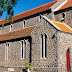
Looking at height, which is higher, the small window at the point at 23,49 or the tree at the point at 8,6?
the tree at the point at 8,6

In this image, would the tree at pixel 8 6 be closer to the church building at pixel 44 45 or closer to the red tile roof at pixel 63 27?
the church building at pixel 44 45

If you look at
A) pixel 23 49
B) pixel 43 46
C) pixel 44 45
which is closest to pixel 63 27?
pixel 44 45

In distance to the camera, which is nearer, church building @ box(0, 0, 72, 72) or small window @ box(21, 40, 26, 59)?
church building @ box(0, 0, 72, 72)

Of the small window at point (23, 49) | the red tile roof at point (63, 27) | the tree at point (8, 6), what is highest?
the tree at point (8, 6)

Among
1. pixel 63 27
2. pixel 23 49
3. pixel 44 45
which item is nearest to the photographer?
pixel 44 45

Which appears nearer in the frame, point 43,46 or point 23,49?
point 43,46

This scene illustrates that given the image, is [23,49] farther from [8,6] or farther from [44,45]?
[8,6]

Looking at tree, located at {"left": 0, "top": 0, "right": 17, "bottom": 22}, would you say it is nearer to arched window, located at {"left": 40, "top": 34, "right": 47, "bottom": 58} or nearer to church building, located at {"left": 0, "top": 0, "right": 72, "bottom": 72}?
church building, located at {"left": 0, "top": 0, "right": 72, "bottom": 72}

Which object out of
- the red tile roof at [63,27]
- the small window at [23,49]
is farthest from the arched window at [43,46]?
the small window at [23,49]

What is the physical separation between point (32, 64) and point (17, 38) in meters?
6.05

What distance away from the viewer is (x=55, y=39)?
21172 millimetres

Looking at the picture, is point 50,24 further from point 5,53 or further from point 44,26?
point 5,53

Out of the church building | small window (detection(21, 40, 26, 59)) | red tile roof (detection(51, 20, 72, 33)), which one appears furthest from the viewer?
small window (detection(21, 40, 26, 59))

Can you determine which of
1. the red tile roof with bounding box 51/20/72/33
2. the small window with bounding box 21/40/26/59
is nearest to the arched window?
the red tile roof with bounding box 51/20/72/33
